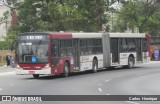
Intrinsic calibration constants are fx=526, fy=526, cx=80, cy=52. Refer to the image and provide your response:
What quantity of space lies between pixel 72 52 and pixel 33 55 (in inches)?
148

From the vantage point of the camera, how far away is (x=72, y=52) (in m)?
32.7

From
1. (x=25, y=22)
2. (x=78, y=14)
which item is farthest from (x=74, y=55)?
(x=25, y=22)

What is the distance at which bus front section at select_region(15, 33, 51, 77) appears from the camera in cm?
2959

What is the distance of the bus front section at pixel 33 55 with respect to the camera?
29.6 meters

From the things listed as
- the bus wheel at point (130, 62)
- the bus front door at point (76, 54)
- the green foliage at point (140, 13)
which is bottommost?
the bus wheel at point (130, 62)

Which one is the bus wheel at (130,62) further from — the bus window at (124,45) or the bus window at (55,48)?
the bus window at (55,48)

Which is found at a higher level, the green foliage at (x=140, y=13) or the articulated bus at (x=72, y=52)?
the green foliage at (x=140, y=13)

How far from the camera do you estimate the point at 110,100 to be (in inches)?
712

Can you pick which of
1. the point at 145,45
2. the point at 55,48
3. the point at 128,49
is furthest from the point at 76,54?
the point at 145,45

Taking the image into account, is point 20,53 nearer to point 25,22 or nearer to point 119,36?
point 119,36

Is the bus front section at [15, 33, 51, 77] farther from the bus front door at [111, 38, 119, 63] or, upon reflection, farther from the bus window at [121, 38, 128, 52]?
the bus window at [121, 38, 128, 52]

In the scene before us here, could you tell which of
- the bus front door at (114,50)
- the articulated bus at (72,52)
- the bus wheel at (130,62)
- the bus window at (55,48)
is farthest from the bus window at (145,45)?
the bus window at (55,48)

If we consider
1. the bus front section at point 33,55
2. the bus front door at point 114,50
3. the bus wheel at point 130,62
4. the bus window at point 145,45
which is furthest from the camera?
the bus window at point 145,45

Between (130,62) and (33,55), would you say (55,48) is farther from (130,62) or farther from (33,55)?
(130,62)
